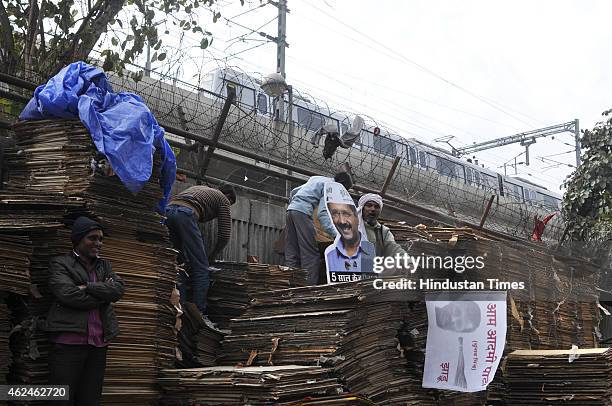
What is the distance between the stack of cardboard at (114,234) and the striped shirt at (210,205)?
102 cm

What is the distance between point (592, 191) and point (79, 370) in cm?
1087

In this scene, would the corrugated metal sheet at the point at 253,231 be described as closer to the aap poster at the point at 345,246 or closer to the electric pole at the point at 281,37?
the aap poster at the point at 345,246

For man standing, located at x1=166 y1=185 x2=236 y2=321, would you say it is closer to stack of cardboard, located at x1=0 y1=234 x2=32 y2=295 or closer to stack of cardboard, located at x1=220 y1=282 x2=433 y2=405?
stack of cardboard, located at x1=220 y1=282 x2=433 y2=405

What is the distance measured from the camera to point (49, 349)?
4.66 m

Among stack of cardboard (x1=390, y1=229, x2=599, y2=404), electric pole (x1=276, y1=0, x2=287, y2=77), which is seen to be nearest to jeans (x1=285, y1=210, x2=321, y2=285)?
stack of cardboard (x1=390, y1=229, x2=599, y2=404)

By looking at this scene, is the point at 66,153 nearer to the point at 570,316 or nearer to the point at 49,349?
the point at 49,349

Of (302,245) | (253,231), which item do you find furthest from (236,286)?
(253,231)

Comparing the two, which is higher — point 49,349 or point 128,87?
point 128,87

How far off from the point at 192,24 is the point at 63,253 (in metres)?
3.74

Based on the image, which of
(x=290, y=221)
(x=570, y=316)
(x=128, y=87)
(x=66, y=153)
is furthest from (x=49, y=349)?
(x=570, y=316)

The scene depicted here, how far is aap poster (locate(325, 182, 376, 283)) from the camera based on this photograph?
6.87 meters

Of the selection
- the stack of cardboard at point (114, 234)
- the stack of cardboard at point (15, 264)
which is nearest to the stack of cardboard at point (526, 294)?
the stack of cardboard at point (114, 234)

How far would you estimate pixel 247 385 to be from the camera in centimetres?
461
